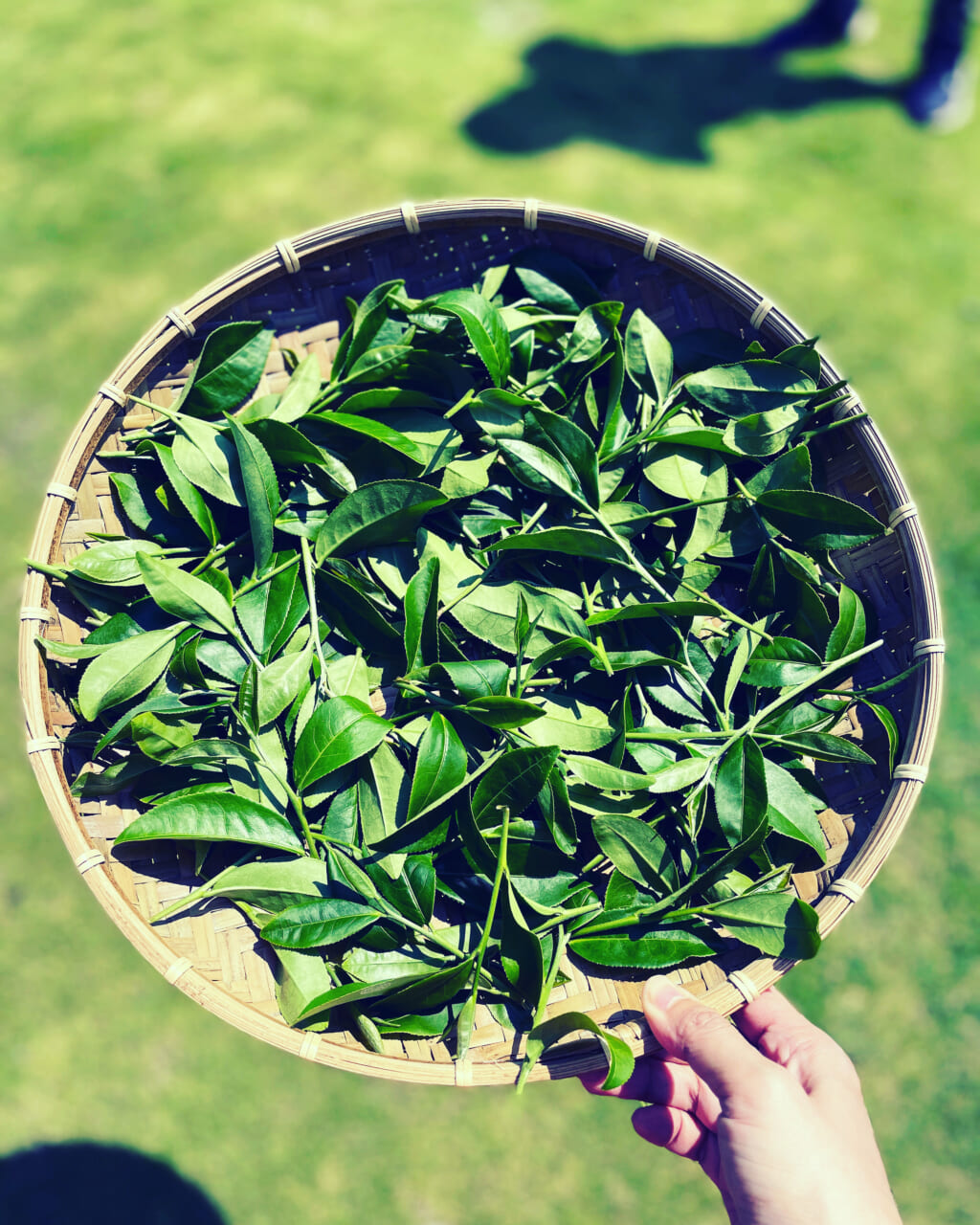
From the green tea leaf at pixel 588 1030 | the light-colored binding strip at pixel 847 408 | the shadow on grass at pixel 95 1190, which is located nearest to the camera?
the green tea leaf at pixel 588 1030

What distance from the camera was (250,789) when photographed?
75 centimetres

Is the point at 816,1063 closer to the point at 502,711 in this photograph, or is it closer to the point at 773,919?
the point at 773,919

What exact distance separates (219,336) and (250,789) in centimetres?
43

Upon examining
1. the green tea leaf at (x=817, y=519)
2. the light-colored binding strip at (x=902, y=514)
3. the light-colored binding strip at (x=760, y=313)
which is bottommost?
the green tea leaf at (x=817, y=519)

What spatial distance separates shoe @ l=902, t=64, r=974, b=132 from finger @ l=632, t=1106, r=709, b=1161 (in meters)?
1.83

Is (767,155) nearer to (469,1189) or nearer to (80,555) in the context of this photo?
(80,555)

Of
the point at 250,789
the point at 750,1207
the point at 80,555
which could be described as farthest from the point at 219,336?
the point at 750,1207

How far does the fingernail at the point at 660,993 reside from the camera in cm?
71

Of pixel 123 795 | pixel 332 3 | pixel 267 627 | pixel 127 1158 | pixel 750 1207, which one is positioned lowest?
pixel 127 1158

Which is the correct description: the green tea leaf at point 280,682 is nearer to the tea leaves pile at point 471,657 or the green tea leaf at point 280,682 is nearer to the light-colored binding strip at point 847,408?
the tea leaves pile at point 471,657

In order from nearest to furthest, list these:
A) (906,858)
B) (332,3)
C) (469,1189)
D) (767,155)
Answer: (469,1189)
(906,858)
(767,155)
(332,3)

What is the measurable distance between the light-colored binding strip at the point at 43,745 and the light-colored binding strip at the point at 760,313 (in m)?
0.80

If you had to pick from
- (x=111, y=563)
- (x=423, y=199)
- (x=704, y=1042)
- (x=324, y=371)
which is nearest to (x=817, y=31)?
(x=423, y=199)

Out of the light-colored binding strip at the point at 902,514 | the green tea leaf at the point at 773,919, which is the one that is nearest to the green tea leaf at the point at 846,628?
the light-colored binding strip at the point at 902,514
